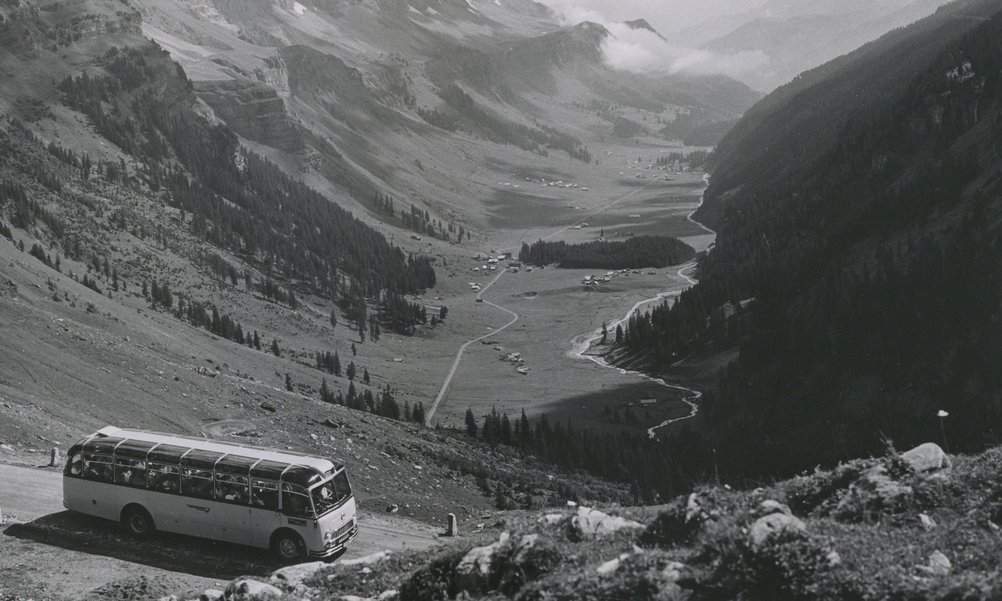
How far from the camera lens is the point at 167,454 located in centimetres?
4275

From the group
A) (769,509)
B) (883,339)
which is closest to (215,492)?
(769,509)

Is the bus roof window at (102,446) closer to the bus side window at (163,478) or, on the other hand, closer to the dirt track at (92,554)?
the bus side window at (163,478)

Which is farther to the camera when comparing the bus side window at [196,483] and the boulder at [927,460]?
the bus side window at [196,483]

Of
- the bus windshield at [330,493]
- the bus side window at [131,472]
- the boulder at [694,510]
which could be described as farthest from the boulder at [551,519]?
the bus side window at [131,472]

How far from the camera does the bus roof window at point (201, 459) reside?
42.1 metres

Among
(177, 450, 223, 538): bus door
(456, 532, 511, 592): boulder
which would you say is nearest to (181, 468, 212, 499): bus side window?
(177, 450, 223, 538): bus door

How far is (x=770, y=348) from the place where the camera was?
16625cm

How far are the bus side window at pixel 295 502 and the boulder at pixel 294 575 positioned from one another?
20.8 ft

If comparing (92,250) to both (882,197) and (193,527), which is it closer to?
(193,527)

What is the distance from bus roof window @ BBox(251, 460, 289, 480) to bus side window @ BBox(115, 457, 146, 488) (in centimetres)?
573

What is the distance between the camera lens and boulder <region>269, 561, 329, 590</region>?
1247 inches

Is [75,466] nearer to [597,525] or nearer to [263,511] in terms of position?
[263,511]

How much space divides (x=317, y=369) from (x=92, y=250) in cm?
4604

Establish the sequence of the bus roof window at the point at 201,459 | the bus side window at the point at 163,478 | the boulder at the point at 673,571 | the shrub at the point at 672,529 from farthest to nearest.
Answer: the bus side window at the point at 163,478
the bus roof window at the point at 201,459
the shrub at the point at 672,529
the boulder at the point at 673,571
